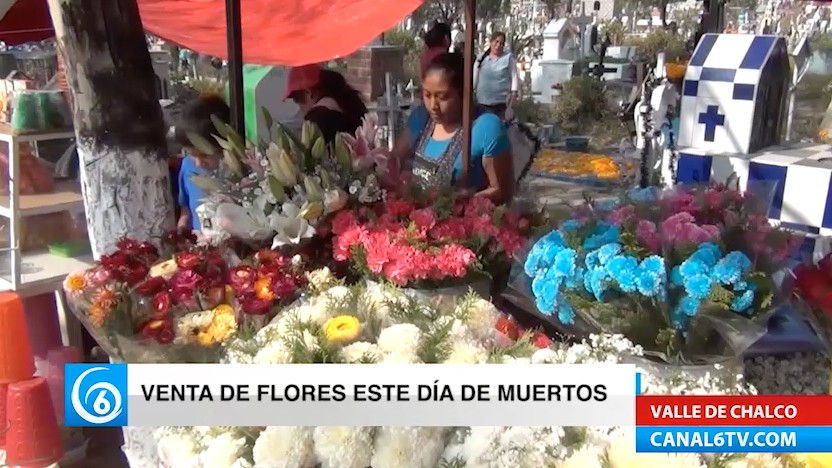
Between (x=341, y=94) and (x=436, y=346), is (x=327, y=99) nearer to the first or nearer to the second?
(x=341, y=94)

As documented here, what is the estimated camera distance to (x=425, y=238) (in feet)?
5.73

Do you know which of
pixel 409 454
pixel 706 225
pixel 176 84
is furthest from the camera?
pixel 176 84

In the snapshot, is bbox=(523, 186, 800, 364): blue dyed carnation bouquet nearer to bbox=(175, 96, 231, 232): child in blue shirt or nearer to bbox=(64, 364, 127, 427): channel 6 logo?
bbox=(64, 364, 127, 427): channel 6 logo

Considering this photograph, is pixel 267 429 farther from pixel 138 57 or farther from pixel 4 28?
pixel 4 28

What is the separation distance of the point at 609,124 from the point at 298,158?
8384 mm

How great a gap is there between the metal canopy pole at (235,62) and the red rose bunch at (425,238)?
1.84 feet

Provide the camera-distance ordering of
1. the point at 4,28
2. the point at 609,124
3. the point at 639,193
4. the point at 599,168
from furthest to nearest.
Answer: the point at 609,124 → the point at 599,168 → the point at 4,28 → the point at 639,193

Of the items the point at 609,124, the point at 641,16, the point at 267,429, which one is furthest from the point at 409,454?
the point at 641,16

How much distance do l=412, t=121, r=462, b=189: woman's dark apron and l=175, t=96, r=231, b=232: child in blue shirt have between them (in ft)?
2.08

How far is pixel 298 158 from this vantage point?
188 cm

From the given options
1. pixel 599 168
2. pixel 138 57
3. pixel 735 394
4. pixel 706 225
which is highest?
pixel 138 57

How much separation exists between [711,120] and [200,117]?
2119mm

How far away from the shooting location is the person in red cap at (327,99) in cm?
269

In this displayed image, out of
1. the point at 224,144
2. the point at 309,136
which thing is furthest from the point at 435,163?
the point at 224,144
